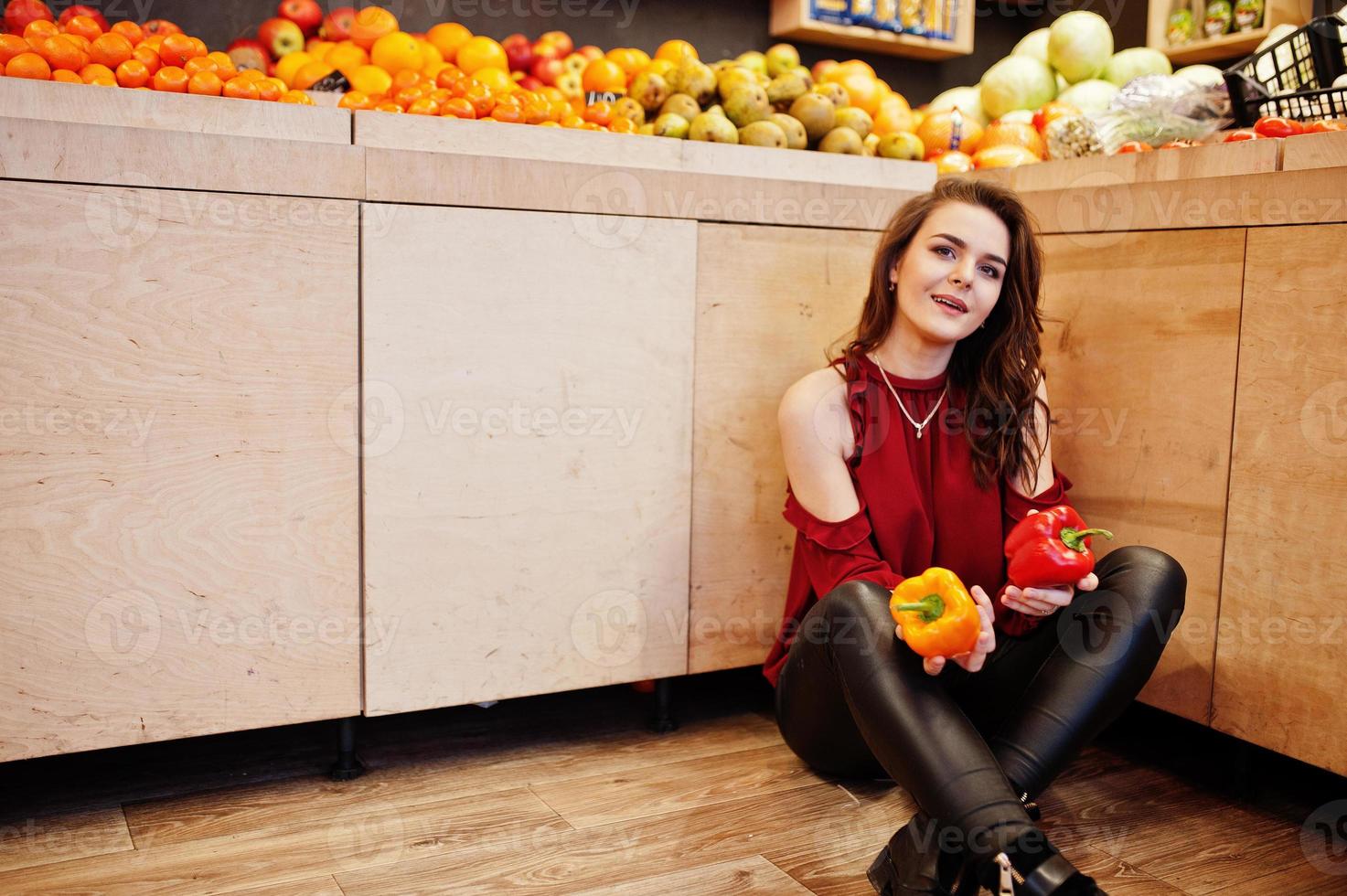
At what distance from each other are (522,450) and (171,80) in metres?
0.74

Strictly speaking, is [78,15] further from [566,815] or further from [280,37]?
[566,815]

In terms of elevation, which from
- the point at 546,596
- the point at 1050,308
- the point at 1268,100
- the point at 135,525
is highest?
the point at 1268,100

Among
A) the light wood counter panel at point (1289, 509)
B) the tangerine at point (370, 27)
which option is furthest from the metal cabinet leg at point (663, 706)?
the tangerine at point (370, 27)

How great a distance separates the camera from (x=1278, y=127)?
1.71 m

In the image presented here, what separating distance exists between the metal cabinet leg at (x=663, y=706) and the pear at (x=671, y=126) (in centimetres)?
95

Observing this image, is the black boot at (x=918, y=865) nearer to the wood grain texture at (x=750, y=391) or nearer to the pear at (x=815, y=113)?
the wood grain texture at (x=750, y=391)

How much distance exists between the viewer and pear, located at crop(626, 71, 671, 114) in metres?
2.15

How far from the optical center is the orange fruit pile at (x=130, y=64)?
162 centimetres

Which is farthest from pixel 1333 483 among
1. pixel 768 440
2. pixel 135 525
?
pixel 135 525

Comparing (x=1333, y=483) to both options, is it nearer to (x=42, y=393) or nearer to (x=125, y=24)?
(x=42, y=393)

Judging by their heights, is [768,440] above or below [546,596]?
above

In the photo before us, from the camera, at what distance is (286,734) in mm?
1898

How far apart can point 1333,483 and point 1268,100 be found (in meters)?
0.71

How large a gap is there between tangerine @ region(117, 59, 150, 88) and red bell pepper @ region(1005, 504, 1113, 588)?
1.41 meters
